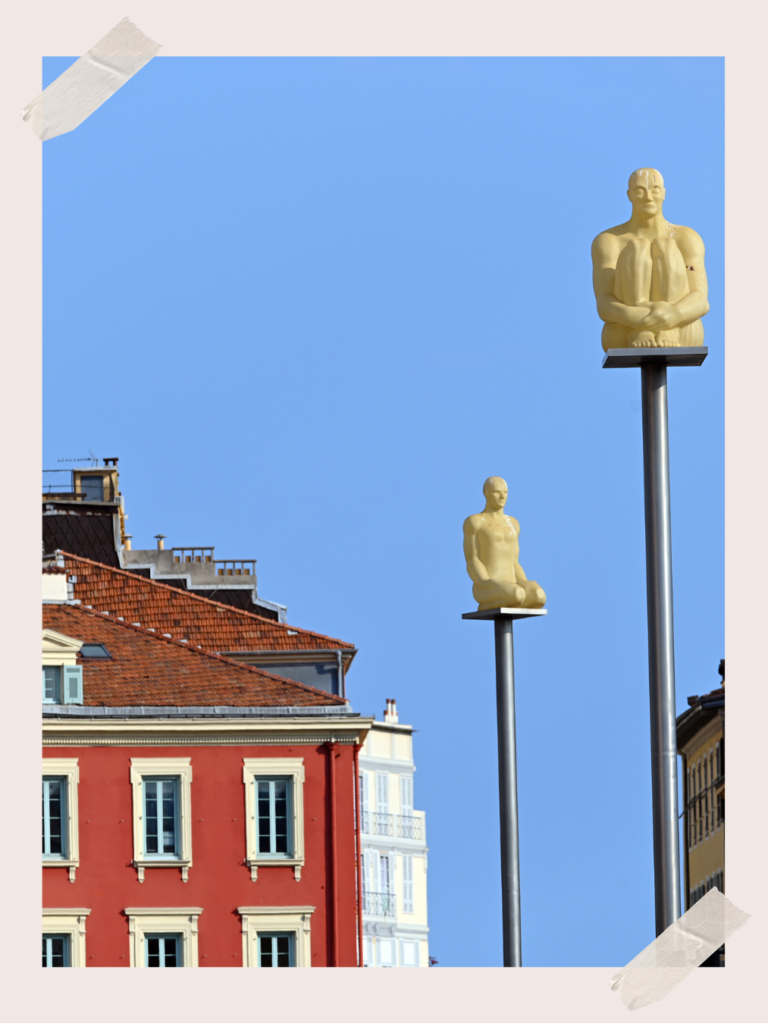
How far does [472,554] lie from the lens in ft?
67.8

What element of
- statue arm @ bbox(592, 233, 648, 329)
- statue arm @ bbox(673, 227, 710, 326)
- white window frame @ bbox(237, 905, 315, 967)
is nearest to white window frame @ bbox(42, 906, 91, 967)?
white window frame @ bbox(237, 905, 315, 967)

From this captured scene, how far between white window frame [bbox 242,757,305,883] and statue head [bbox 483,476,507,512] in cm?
1509

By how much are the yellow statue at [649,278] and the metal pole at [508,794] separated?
6.04 metres

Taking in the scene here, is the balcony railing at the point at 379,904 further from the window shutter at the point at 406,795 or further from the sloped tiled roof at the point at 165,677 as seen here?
the sloped tiled roof at the point at 165,677

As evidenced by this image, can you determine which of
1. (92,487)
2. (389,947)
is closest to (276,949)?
(92,487)

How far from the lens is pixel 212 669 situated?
3659 cm

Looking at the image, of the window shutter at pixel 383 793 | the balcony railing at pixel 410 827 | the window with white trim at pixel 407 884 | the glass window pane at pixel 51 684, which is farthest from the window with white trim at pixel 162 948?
the balcony railing at pixel 410 827

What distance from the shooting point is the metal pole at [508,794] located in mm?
19578

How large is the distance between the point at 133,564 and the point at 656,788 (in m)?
34.4

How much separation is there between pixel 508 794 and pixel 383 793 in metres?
57.8

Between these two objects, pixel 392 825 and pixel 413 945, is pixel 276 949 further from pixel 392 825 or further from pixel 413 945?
pixel 392 825

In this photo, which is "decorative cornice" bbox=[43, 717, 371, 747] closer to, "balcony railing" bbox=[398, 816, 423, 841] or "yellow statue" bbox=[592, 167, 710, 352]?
"yellow statue" bbox=[592, 167, 710, 352]

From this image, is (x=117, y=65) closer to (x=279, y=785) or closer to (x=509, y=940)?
(x=509, y=940)

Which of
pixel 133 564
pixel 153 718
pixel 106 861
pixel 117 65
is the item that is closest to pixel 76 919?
pixel 106 861
